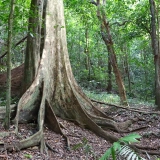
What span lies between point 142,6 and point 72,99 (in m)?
8.24

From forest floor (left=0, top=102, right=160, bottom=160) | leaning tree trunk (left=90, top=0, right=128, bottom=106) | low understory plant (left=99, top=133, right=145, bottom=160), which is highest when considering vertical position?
leaning tree trunk (left=90, top=0, right=128, bottom=106)

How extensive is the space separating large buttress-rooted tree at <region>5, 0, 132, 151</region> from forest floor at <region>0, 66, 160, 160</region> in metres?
0.28

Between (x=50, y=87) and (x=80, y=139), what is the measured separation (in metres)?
1.85

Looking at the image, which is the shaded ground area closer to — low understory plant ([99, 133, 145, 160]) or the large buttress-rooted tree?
the large buttress-rooted tree

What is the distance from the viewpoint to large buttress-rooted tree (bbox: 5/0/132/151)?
6.39m

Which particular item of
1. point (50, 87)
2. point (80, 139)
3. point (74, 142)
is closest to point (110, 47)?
point (50, 87)

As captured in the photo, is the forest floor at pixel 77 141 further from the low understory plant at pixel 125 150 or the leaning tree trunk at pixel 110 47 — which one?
the leaning tree trunk at pixel 110 47

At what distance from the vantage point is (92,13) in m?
14.5

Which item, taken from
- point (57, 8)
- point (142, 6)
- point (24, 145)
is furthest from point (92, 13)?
point (24, 145)

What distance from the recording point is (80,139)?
6.23 m

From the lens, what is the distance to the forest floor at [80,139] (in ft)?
15.3

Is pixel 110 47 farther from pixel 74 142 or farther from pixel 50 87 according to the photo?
pixel 74 142

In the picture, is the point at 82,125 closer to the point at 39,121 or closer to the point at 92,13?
the point at 39,121

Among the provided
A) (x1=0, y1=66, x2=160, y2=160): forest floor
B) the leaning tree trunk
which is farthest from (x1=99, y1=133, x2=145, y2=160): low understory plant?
the leaning tree trunk
